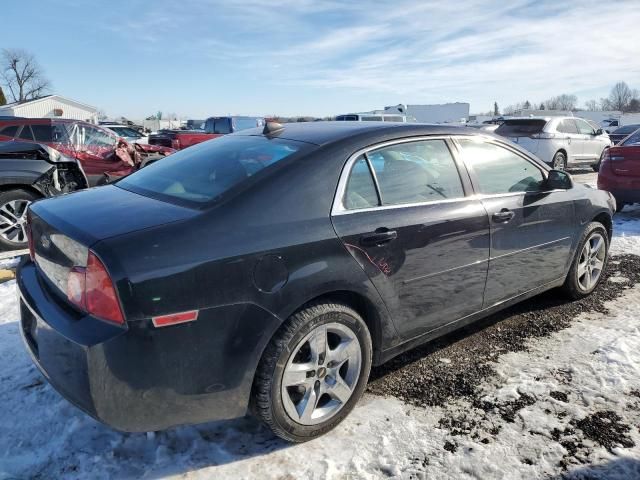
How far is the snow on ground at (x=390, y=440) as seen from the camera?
2.35m

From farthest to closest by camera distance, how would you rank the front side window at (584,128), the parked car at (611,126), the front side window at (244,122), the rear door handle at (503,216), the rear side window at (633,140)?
the parked car at (611,126), the front side window at (244,122), the front side window at (584,128), the rear side window at (633,140), the rear door handle at (503,216)

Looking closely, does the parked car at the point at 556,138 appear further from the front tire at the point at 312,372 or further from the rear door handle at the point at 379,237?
the front tire at the point at 312,372

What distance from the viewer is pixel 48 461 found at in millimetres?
2381

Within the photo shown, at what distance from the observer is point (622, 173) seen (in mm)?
7699

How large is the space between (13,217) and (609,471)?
21.2 ft

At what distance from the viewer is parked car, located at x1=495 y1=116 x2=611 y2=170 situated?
13.0 metres

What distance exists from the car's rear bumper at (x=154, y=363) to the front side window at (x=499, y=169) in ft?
6.32

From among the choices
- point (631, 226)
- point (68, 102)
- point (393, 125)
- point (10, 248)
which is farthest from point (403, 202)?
point (68, 102)

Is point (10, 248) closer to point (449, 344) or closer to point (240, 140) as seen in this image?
point (240, 140)

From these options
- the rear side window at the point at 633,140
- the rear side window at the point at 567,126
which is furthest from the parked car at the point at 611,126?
the rear side window at the point at 633,140

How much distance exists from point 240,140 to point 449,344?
2106 millimetres

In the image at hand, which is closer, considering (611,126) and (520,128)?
(520,128)

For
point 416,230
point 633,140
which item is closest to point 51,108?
point 633,140

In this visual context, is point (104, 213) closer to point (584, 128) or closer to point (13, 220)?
point (13, 220)
